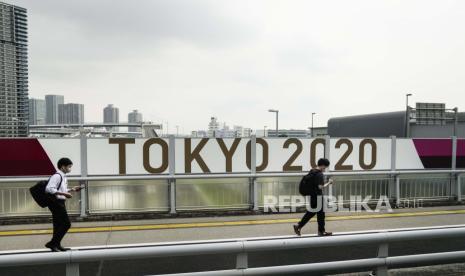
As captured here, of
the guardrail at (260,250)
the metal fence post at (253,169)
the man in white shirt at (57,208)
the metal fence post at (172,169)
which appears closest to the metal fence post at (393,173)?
the metal fence post at (253,169)

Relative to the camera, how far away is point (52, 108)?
123 metres

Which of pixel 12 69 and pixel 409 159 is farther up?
pixel 12 69

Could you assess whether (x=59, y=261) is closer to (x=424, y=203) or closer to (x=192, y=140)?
(x=192, y=140)

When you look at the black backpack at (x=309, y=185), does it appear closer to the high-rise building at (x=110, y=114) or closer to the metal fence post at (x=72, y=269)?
the metal fence post at (x=72, y=269)

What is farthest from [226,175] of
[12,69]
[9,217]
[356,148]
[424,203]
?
[12,69]

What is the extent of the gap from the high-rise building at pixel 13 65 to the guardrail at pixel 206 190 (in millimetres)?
52451

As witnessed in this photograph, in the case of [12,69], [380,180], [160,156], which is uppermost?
[12,69]

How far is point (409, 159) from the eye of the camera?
11.2 m

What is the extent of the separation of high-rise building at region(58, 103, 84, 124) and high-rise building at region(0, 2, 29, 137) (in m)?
58.8

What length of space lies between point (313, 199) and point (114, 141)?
202 inches

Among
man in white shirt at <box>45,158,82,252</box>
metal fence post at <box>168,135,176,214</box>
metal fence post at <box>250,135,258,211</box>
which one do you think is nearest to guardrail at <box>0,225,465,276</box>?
man in white shirt at <box>45,158,82,252</box>

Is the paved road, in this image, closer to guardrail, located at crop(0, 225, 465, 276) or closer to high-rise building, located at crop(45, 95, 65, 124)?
guardrail, located at crop(0, 225, 465, 276)

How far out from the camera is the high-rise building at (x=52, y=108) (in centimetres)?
11906

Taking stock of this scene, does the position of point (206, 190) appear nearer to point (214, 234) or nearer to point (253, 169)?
point (253, 169)
